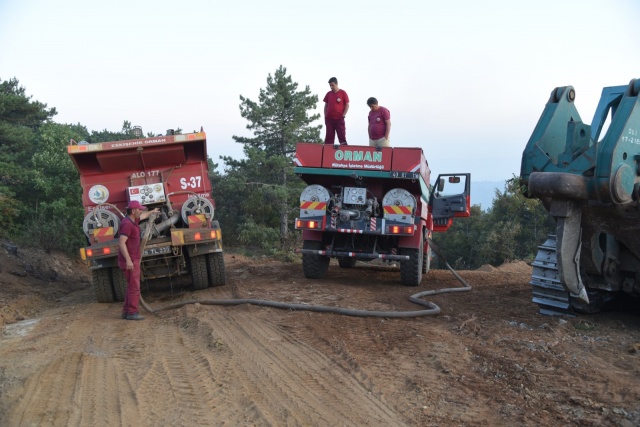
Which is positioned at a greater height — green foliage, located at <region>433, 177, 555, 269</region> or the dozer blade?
the dozer blade

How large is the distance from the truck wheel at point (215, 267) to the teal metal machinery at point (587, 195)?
5.29m

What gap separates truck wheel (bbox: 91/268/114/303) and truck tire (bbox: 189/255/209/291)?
4.47 ft

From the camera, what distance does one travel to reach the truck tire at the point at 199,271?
10.4 m

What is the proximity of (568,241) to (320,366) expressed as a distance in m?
3.28

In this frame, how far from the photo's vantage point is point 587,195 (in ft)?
21.7

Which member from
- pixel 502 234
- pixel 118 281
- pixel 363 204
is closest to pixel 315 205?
pixel 363 204

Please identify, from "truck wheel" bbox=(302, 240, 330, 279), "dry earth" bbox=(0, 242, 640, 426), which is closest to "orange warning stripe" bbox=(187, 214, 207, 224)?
"dry earth" bbox=(0, 242, 640, 426)

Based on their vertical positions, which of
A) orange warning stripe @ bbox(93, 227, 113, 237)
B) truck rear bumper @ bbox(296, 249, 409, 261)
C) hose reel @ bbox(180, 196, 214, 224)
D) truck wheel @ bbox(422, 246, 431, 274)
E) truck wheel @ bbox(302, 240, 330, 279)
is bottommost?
truck wheel @ bbox(422, 246, 431, 274)

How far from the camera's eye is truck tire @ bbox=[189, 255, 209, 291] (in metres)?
10.4

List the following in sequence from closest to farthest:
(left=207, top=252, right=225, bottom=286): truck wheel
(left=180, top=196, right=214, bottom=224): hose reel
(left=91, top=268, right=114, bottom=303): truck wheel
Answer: (left=91, top=268, right=114, bottom=303): truck wheel, (left=180, top=196, right=214, bottom=224): hose reel, (left=207, top=252, right=225, bottom=286): truck wheel

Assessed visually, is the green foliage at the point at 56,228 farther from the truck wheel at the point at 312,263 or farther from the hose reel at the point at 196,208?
the truck wheel at the point at 312,263

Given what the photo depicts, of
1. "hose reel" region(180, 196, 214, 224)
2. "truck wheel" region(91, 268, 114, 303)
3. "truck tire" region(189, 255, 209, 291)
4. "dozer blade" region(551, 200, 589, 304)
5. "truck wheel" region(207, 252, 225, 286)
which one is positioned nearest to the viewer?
"dozer blade" region(551, 200, 589, 304)

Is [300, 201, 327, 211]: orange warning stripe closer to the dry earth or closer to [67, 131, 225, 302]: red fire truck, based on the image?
[67, 131, 225, 302]: red fire truck

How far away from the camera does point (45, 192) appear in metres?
19.0
